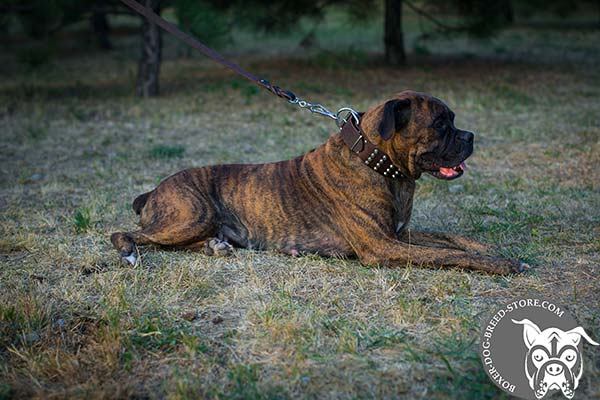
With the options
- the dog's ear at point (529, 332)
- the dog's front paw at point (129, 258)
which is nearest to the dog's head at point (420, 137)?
the dog's ear at point (529, 332)

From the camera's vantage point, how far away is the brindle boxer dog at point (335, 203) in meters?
4.13

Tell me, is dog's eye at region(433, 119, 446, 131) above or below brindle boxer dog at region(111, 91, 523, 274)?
above

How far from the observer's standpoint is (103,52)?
17.1m

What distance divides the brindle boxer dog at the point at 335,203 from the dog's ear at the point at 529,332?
0.87 meters

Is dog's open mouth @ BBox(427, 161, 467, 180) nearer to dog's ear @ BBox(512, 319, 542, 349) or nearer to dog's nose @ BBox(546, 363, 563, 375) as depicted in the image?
dog's ear @ BBox(512, 319, 542, 349)

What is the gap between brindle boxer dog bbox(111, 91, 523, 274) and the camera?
4.13 meters

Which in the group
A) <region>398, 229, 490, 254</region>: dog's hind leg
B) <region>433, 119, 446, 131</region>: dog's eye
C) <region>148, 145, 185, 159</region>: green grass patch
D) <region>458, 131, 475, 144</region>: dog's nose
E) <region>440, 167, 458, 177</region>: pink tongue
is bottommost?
<region>148, 145, 185, 159</region>: green grass patch

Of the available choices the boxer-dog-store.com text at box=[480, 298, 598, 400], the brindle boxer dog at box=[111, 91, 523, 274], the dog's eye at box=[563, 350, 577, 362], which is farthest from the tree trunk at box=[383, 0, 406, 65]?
the dog's eye at box=[563, 350, 577, 362]

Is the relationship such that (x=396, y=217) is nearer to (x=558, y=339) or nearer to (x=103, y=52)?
(x=558, y=339)

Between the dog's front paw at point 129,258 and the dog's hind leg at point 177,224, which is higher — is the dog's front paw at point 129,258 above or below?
below

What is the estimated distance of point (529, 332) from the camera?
3102 mm

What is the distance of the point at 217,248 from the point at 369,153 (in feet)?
4.03

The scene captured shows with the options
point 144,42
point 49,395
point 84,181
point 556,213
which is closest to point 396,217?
point 556,213

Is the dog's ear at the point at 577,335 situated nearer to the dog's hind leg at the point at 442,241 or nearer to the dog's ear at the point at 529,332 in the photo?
the dog's ear at the point at 529,332
